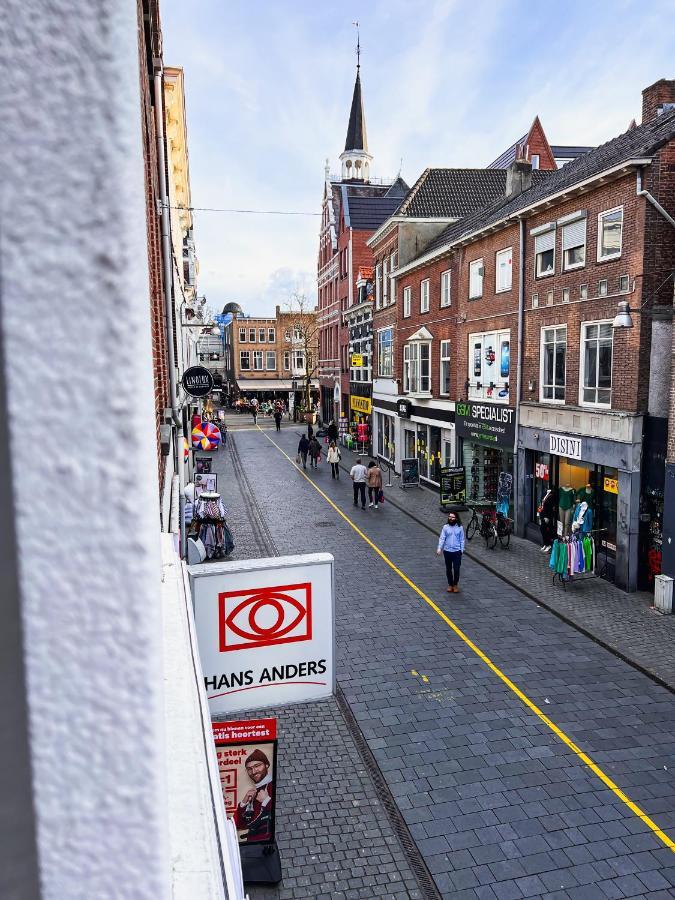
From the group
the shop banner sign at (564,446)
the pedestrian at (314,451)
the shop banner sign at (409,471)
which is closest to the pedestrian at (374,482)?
the shop banner sign at (409,471)

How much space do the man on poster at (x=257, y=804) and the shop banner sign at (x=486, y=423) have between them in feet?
47.2

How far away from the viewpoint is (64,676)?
538mm

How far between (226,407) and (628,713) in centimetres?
6323

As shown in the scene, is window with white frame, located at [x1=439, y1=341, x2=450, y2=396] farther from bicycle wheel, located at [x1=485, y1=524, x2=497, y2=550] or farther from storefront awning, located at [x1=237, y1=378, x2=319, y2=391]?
storefront awning, located at [x1=237, y1=378, x2=319, y2=391]

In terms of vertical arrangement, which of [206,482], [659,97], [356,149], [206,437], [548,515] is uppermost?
[356,149]

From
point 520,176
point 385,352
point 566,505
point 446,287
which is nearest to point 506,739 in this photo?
point 566,505

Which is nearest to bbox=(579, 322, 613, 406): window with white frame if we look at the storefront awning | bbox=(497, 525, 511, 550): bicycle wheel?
bbox=(497, 525, 511, 550): bicycle wheel

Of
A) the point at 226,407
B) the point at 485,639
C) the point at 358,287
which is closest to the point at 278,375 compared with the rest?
the point at 226,407

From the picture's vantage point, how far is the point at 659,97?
658 inches

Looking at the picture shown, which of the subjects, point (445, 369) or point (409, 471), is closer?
point (445, 369)

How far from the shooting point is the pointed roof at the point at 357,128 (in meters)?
54.9

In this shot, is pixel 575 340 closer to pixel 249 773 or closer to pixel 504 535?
pixel 504 535

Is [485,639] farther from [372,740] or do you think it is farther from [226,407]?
[226,407]

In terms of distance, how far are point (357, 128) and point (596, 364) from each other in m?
46.9
